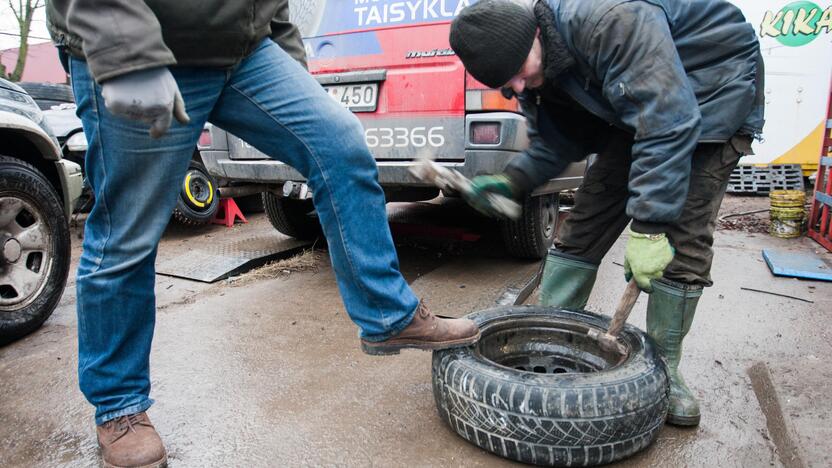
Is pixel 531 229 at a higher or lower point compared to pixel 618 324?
lower

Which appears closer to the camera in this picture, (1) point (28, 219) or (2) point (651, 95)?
(2) point (651, 95)

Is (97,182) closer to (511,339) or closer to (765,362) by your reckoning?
(511,339)

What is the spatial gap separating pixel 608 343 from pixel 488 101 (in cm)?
153

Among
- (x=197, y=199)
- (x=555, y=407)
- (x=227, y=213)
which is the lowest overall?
(x=227, y=213)

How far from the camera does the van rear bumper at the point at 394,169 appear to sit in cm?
294

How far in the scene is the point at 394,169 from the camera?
10.3 feet

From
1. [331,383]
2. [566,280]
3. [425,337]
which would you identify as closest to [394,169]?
[566,280]

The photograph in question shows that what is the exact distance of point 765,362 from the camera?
233cm

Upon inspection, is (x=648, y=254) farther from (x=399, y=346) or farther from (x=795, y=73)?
(x=795, y=73)

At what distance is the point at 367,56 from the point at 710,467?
8.85 feet

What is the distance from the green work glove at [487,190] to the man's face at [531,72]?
1.60 ft

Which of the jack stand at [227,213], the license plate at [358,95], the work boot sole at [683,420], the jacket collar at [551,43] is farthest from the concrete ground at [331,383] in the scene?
the jack stand at [227,213]

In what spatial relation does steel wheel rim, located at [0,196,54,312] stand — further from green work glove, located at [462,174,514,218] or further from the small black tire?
the small black tire

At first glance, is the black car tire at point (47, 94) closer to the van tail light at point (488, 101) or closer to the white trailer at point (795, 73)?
the van tail light at point (488, 101)
